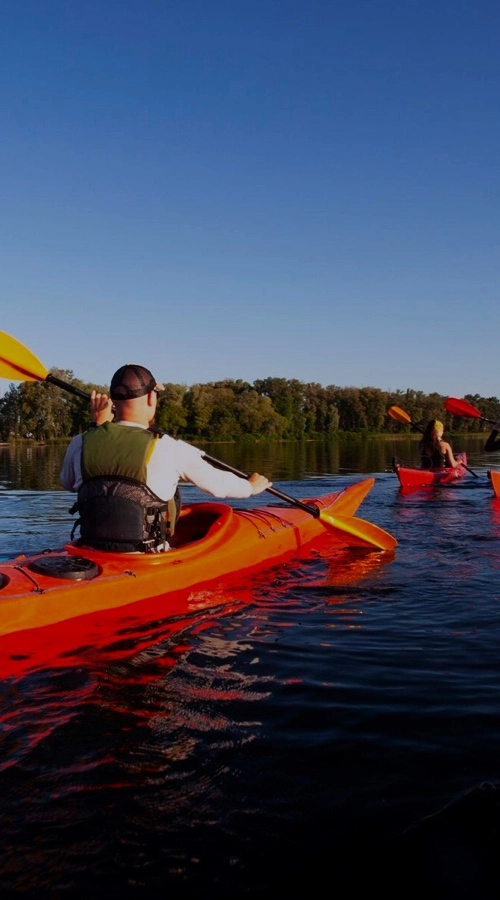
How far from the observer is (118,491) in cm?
460

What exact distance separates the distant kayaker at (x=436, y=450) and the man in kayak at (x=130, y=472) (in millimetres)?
10363

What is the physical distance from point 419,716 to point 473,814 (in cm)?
86

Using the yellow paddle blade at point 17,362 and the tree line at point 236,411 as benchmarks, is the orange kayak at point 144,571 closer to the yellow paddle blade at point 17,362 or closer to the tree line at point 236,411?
the yellow paddle blade at point 17,362

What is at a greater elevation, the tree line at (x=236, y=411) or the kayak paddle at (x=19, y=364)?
the tree line at (x=236, y=411)

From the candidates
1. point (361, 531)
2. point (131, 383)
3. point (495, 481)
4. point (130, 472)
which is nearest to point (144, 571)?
point (130, 472)

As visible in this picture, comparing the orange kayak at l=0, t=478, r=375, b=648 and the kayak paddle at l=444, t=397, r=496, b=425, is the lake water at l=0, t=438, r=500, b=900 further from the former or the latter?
the kayak paddle at l=444, t=397, r=496, b=425

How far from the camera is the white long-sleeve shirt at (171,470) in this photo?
4641 millimetres

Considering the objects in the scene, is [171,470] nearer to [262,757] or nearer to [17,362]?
[262,757]

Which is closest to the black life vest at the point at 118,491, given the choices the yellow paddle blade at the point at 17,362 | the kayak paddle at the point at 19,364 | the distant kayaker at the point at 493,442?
the kayak paddle at the point at 19,364

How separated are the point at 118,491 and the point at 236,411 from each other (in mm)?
77251

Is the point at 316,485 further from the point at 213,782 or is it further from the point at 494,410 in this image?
the point at 494,410

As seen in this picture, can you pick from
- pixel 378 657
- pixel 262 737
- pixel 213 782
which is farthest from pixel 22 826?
pixel 378 657

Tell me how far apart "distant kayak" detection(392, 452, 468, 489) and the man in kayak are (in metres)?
9.58

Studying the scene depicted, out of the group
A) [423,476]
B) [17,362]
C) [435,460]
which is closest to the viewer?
[17,362]
